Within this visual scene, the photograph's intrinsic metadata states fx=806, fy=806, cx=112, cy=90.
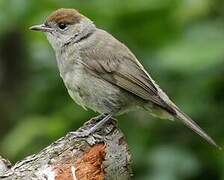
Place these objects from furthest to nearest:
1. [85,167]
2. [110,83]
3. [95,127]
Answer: [110,83] → [95,127] → [85,167]

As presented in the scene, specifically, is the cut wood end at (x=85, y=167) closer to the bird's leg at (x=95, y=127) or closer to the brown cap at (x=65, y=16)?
the bird's leg at (x=95, y=127)

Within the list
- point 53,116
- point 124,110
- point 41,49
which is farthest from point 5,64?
point 124,110

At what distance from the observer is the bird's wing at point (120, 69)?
18.4 feet

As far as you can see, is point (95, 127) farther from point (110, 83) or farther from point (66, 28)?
point (66, 28)

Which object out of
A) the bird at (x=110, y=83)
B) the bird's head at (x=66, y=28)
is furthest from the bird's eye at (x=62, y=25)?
the bird at (x=110, y=83)

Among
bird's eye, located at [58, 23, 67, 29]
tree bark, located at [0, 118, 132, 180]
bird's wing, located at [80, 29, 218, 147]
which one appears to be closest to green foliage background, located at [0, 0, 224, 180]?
bird's wing, located at [80, 29, 218, 147]

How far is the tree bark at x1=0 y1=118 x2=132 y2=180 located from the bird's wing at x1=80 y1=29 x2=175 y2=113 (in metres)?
0.70

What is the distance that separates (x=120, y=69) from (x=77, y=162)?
1.27 meters

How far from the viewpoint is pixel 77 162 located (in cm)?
459

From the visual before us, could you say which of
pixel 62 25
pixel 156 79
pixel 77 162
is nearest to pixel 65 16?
pixel 62 25

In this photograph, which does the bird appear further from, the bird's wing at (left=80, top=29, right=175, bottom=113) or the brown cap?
the brown cap

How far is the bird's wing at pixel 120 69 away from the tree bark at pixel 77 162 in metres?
0.70

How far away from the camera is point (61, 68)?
583 centimetres

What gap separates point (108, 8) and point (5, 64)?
183cm
